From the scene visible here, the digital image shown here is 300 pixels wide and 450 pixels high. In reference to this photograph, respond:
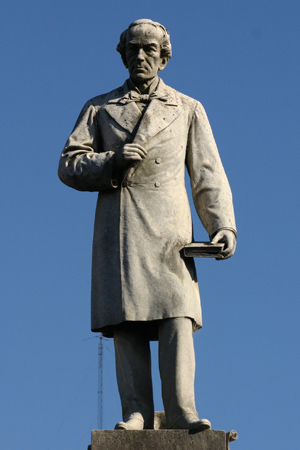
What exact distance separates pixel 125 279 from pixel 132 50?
9.11 feet

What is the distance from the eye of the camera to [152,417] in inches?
480

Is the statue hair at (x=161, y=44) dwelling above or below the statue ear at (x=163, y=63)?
above

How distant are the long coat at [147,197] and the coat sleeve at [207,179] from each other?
0.04 ft

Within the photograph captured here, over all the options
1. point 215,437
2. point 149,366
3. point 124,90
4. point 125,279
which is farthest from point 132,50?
point 215,437

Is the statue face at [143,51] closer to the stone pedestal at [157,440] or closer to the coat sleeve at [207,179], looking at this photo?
the coat sleeve at [207,179]

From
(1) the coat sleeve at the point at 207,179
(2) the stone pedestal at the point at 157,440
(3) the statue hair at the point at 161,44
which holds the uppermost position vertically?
(3) the statue hair at the point at 161,44

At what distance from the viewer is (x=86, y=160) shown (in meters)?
12.8

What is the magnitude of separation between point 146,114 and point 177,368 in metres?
2.95

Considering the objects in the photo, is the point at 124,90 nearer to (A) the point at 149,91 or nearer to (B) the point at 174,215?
A: (A) the point at 149,91

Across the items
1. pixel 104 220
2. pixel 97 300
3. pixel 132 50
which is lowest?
pixel 97 300

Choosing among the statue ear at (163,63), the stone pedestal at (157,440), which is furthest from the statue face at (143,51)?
the stone pedestal at (157,440)

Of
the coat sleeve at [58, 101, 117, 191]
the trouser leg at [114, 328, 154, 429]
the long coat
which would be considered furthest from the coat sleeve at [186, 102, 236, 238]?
the trouser leg at [114, 328, 154, 429]

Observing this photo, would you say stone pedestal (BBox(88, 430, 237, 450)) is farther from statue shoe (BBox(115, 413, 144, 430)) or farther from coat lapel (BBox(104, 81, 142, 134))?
coat lapel (BBox(104, 81, 142, 134))

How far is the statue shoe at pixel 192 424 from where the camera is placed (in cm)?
1147
